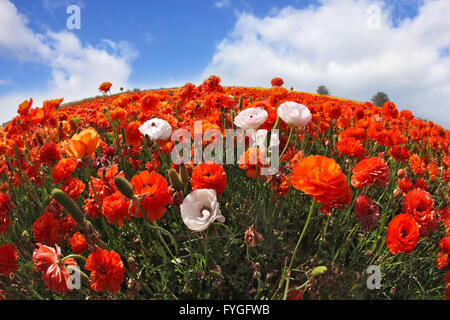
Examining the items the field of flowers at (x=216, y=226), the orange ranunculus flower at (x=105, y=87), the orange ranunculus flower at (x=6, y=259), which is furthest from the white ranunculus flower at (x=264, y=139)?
the orange ranunculus flower at (x=105, y=87)

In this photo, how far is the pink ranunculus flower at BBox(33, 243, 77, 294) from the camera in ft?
3.18

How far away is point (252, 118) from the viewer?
56.9 inches

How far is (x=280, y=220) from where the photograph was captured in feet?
5.74

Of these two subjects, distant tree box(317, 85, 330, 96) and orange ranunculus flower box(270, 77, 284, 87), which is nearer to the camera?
orange ranunculus flower box(270, 77, 284, 87)

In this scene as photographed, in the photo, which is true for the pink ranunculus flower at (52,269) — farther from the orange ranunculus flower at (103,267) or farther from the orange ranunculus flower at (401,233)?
the orange ranunculus flower at (401,233)

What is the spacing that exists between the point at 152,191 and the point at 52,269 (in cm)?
50

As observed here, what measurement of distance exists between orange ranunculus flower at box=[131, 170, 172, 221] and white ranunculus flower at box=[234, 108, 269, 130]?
0.64 m

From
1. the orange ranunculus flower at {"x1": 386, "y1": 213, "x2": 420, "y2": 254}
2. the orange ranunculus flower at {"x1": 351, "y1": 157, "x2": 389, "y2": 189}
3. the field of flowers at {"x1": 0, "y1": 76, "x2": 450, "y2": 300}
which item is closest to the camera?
the field of flowers at {"x1": 0, "y1": 76, "x2": 450, "y2": 300}

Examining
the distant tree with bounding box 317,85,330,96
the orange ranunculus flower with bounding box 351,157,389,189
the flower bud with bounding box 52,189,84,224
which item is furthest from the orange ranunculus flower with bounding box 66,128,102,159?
the distant tree with bounding box 317,85,330,96

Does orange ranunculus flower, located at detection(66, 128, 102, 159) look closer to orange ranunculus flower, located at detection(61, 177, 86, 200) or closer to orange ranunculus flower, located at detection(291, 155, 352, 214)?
orange ranunculus flower, located at detection(61, 177, 86, 200)

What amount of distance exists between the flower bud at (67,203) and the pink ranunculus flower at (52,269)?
19 cm

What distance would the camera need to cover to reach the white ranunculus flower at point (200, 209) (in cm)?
96

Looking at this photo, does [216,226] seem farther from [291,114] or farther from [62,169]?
[62,169]
